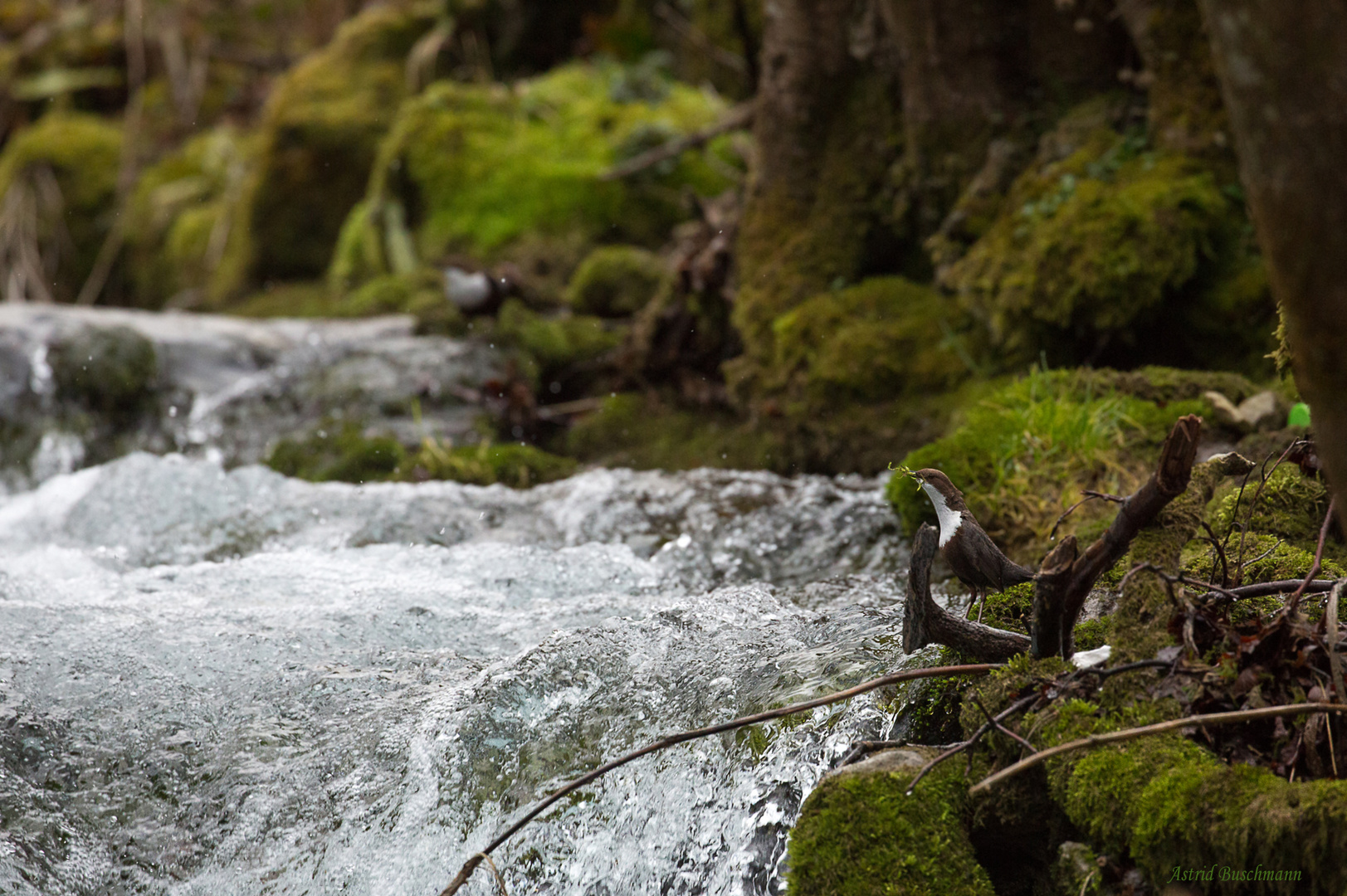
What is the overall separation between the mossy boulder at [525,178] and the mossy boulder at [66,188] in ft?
16.5

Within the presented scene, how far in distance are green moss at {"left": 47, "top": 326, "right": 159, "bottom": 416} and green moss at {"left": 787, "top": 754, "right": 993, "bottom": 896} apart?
6.39m

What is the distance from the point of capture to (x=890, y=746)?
2.02m

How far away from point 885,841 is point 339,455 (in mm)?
4702

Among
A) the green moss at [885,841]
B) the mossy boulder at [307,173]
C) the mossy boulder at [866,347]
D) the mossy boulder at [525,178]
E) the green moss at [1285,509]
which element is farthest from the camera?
the mossy boulder at [307,173]

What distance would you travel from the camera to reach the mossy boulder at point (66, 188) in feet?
41.8

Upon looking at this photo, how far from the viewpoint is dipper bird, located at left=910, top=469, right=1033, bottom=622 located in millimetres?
2273

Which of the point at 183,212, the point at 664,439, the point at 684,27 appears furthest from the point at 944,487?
the point at 183,212

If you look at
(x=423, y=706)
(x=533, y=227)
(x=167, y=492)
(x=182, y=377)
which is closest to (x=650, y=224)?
(x=533, y=227)

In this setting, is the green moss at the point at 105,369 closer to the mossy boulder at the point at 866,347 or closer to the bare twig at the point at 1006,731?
the mossy boulder at the point at 866,347

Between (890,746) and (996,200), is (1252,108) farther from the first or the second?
(996,200)

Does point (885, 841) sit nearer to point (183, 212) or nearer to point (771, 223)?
point (771, 223)

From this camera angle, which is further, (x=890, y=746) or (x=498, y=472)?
(x=498, y=472)

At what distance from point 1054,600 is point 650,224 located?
7.33 metres

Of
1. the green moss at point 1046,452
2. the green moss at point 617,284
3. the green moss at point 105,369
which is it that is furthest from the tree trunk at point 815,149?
the green moss at point 105,369
